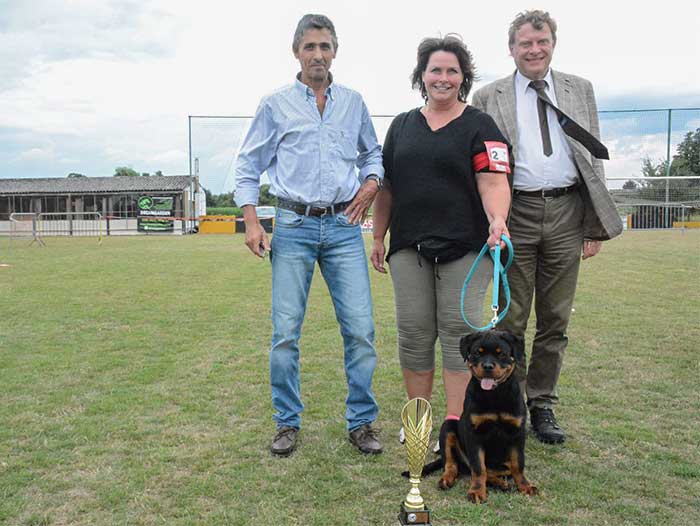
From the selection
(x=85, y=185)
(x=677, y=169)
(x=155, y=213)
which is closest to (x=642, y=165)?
(x=677, y=169)

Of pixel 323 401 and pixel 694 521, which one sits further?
pixel 323 401

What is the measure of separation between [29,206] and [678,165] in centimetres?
3772

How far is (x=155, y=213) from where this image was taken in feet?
116

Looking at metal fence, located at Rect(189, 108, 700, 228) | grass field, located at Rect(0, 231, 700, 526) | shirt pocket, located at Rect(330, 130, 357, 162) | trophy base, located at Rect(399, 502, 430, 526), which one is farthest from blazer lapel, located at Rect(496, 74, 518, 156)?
metal fence, located at Rect(189, 108, 700, 228)

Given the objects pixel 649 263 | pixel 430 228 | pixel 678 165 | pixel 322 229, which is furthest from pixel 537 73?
pixel 678 165

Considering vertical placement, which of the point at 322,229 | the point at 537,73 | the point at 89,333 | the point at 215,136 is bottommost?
the point at 89,333

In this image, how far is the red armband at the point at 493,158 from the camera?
9.85 ft

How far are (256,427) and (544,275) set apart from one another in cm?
184

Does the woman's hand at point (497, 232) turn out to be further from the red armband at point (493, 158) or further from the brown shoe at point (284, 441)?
the brown shoe at point (284, 441)

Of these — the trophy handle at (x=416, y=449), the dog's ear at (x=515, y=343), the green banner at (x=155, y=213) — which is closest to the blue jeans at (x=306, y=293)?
the dog's ear at (x=515, y=343)

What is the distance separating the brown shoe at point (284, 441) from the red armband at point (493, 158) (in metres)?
1.65

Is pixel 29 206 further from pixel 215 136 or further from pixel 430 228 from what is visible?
pixel 430 228

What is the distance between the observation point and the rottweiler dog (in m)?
2.72

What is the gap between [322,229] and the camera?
10.8ft
